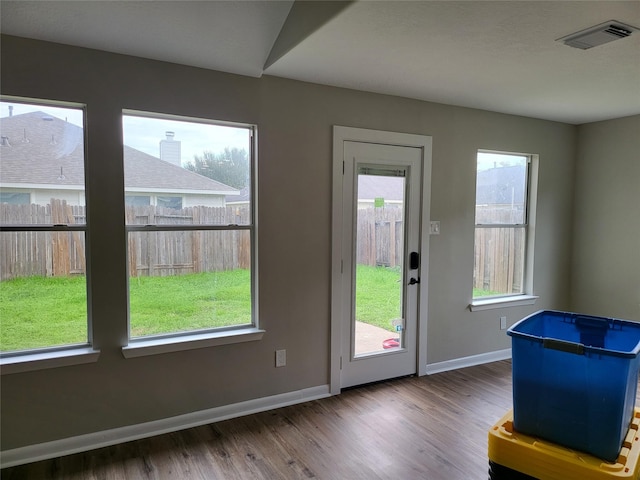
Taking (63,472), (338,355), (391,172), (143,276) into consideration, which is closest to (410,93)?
(391,172)

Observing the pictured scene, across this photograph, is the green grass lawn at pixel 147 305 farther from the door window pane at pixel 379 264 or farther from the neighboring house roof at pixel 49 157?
the neighboring house roof at pixel 49 157

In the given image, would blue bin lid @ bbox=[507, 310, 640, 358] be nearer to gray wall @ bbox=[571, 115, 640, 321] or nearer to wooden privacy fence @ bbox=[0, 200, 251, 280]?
wooden privacy fence @ bbox=[0, 200, 251, 280]

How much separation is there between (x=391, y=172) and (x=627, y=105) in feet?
7.17

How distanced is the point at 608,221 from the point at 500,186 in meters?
1.21

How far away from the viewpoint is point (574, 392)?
1.48m

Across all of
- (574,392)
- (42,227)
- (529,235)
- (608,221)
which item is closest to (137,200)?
(42,227)

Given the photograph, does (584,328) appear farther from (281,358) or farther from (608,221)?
(608,221)

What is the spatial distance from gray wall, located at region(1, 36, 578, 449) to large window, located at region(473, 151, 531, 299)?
0.17 m

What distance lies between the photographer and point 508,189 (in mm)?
4215

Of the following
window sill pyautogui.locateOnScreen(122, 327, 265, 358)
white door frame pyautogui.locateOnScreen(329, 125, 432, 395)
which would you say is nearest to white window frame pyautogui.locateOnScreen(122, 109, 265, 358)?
window sill pyautogui.locateOnScreen(122, 327, 265, 358)

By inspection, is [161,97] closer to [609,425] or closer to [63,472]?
[63,472]

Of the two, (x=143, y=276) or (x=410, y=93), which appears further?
(x=410, y=93)

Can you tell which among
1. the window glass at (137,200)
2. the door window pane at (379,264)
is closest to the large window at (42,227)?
the window glass at (137,200)

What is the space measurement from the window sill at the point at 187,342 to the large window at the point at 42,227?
0.99ft
